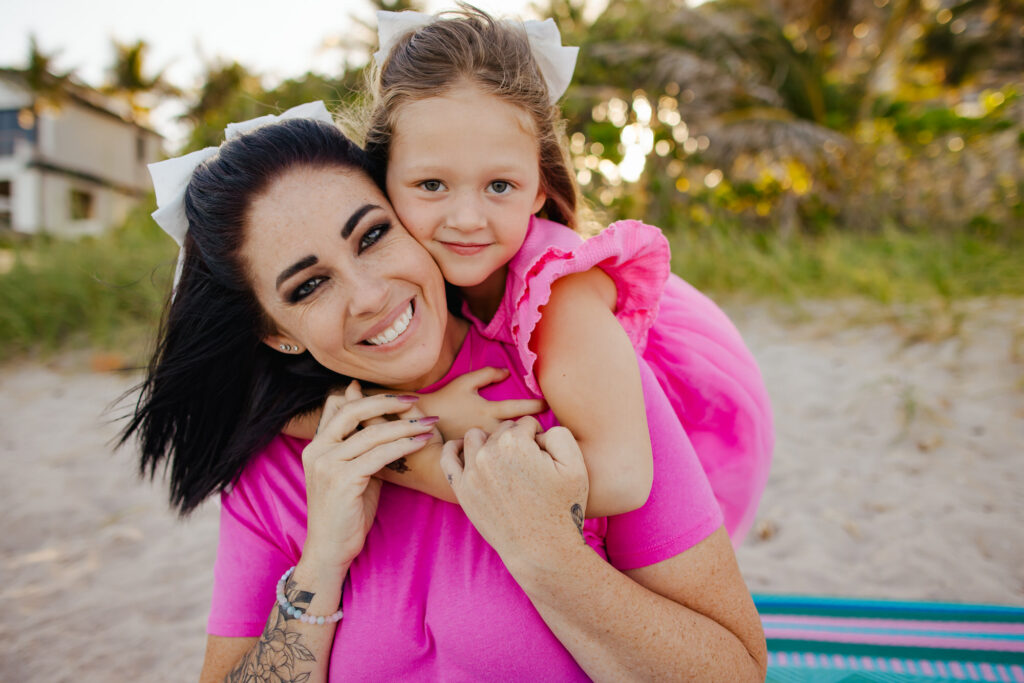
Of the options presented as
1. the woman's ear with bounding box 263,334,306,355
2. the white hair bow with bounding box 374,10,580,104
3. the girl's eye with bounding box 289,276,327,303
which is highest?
the white hair bow with bounding box 374,10,580,104

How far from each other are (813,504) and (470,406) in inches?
125

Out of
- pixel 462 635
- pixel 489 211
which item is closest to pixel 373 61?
pixel 489 211

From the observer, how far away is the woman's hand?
4.35 feet

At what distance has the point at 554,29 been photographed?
86.4 inches

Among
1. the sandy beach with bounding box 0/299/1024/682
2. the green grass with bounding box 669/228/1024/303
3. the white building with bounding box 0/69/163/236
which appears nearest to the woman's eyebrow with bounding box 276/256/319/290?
the sandy beach with bounding box 0/299/1024/682

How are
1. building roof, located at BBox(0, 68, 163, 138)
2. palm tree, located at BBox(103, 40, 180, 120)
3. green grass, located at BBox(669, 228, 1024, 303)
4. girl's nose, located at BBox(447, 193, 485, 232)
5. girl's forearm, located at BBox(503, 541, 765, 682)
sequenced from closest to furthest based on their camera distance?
girl's forearm, located at BBox(503, 541, 765, 682), girl's nose, located at BBox(447, 193, 485, 232), green grass, located at BBox(669, 228, 1024, 303), building roof, located at BBox(0, 68, 163, 138), palm tree, located at BBox(103, 40, 180, 120)

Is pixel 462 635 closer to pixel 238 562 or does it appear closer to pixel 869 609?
pixel 238 562

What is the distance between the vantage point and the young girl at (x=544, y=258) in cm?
149

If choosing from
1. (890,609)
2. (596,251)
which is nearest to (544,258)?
(596,251)

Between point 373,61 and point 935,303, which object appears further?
point 935,303

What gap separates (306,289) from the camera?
64.2 inches

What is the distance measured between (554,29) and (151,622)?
139 inches

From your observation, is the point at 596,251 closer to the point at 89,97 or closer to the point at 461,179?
the point at 461,179

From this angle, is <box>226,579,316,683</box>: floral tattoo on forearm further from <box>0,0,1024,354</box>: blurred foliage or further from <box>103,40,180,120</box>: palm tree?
<box>103,40,180,120</box>: palm tree
